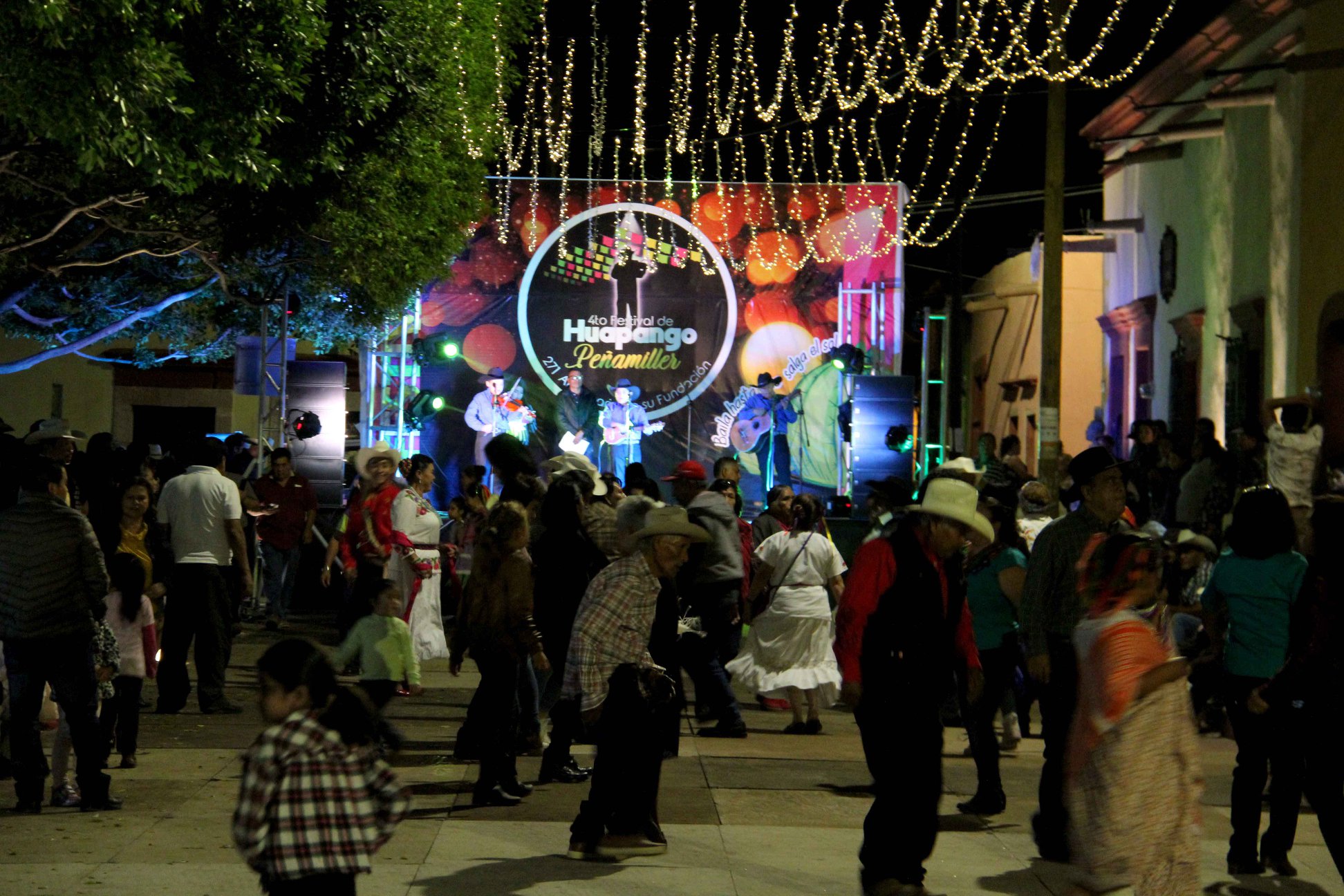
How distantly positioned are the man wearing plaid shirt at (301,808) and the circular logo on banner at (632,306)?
22186 mm

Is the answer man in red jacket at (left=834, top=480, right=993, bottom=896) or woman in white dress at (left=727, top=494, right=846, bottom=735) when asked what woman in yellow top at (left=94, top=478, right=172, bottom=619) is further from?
man in red jacket at (left=834, top=480, right=993, bottom=896)

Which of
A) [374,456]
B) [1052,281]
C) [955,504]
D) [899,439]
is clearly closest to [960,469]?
[955,504]

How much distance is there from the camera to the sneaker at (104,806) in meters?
8.02

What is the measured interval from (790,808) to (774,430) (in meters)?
17.6

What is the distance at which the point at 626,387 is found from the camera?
26.5 m

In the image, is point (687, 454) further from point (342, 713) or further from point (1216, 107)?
point (342, 713)

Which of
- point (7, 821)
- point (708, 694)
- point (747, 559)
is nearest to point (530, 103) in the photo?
point (747, 559)

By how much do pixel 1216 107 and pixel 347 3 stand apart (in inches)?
398

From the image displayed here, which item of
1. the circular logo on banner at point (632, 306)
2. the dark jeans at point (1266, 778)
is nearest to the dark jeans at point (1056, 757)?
the dark jeans at point (1266, 778)

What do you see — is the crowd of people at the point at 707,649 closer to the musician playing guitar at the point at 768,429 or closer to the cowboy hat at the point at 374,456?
the cowboy hat at the point at 374,456

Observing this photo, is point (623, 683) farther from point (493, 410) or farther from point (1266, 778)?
point (493, 410)

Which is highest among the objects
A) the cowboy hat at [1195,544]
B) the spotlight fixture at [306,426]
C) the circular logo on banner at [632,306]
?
the circular logo on banner at [632,306]

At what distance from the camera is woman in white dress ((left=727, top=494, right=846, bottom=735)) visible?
1150 centimetres

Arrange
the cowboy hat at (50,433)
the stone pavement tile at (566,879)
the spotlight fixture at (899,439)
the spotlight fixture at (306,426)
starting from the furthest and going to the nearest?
the spotlight fixture at (899,439) → the spotlight fixture at (306,426) → the cowboy hat at (50,433) → the stone pavement tile at (566,879)
